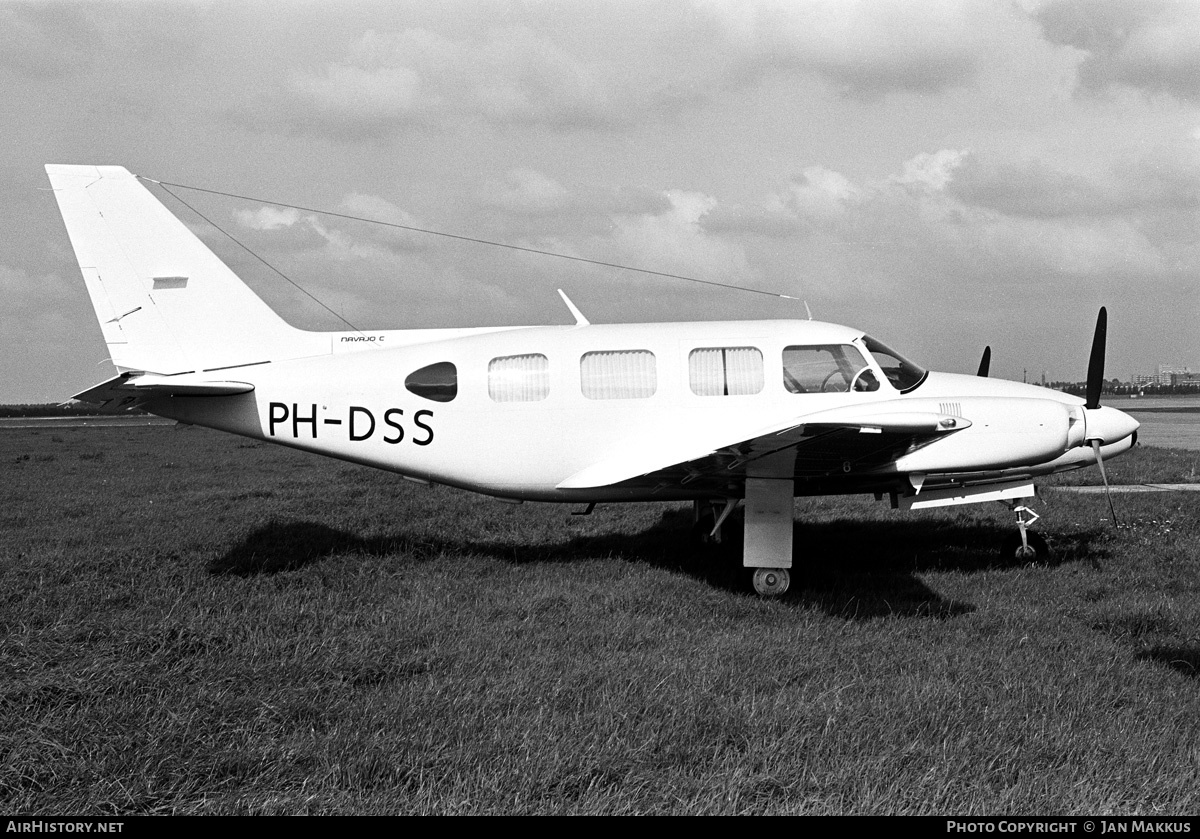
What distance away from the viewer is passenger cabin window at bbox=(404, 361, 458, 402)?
9.14 metres

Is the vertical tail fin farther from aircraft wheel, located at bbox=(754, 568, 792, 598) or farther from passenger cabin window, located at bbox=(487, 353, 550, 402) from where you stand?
aircraft wheel, located at bbox=(754, 568, 792, 598)

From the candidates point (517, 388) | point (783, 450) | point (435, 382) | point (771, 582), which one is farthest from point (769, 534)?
point (435, 382)

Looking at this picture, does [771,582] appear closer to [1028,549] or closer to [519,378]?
[1028,549]

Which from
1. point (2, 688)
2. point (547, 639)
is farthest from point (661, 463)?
point (2, 688)

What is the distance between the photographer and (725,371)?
891 cm

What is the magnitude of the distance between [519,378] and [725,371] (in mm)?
2233

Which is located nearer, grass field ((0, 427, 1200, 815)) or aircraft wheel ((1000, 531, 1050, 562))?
grass field ((0, 427, 1200, 815))

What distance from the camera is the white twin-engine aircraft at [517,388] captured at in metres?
8.82

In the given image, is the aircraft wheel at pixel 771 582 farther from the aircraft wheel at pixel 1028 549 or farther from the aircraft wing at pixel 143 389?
the aircraft wing at pixel 143 389

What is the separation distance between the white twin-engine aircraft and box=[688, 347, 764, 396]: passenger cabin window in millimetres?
15

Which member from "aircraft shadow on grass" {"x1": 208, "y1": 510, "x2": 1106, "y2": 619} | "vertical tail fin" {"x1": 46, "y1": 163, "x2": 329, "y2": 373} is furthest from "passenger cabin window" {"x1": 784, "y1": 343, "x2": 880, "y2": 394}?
"vertical tail fin" {"x1": 46, "y1": 163, "x2": 329, "y2": 373}

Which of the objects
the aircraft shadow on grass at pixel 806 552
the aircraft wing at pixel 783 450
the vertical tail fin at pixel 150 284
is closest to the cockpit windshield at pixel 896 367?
the aircraft wing at pixel 783 450

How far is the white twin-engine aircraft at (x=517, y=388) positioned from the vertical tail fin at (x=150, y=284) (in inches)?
0.6
